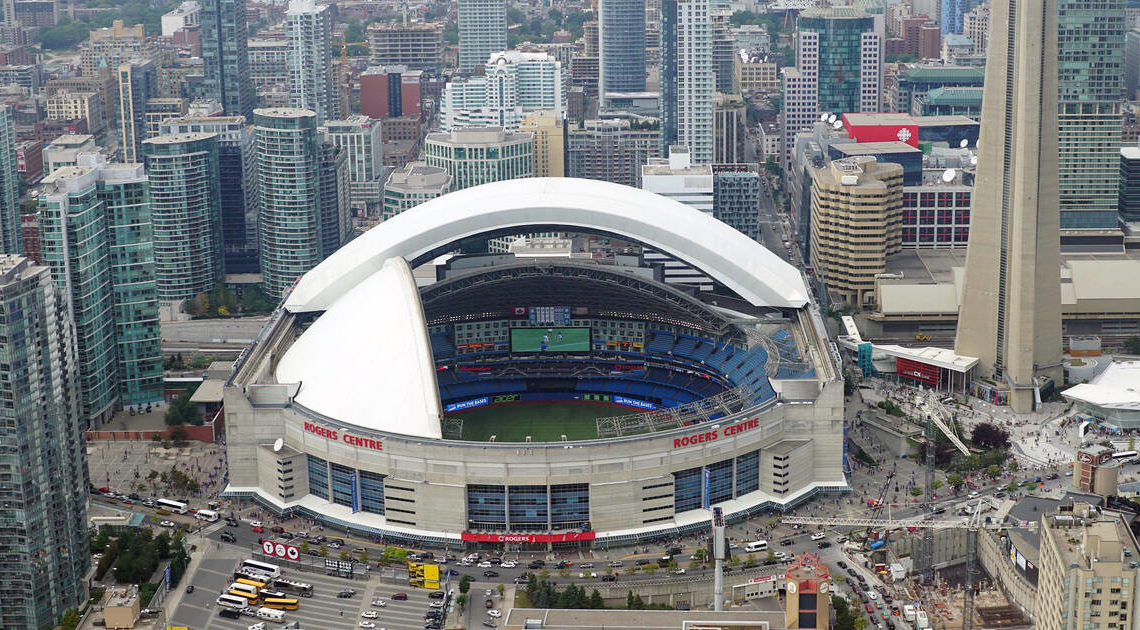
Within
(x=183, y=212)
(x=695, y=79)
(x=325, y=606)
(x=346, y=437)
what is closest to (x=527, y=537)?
(x=346, y=437)

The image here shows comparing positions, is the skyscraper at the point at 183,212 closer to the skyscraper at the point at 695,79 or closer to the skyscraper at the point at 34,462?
the skyscraper at the point at 695,79

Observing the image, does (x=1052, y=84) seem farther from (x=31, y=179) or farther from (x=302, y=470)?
(x=31, y=179)

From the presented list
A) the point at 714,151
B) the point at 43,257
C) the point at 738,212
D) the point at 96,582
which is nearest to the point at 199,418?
the point at 43,257

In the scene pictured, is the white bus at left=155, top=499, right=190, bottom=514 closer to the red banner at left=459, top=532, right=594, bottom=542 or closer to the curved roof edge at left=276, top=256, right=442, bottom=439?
the curved roof edge at left=276, top=256, right=442, bottom=439

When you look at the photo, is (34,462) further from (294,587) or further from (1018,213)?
(1018,213)

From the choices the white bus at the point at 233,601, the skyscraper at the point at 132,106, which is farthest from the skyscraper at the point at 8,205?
the white bus at the point at 233,601

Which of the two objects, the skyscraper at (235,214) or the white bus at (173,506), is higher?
the skyscraper at (235,214)
